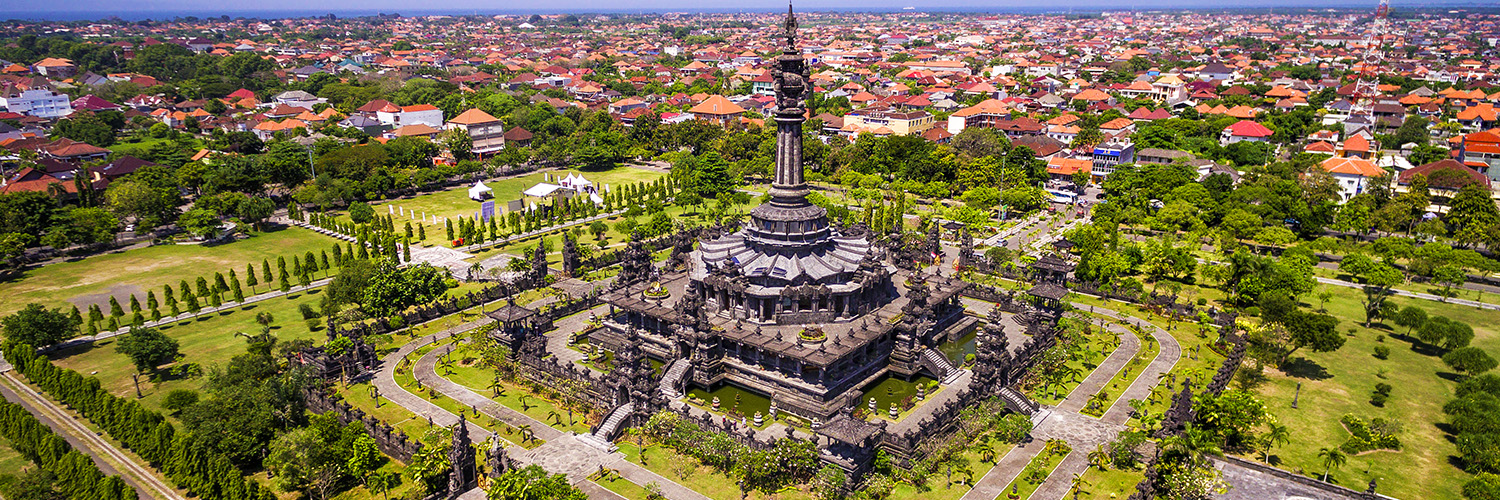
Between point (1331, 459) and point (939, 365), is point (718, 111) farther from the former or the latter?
point (1331, 459)

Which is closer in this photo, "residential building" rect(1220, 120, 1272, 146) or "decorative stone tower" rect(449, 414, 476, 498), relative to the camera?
"decorative stone tower" rect(449, 414, 476, 498)

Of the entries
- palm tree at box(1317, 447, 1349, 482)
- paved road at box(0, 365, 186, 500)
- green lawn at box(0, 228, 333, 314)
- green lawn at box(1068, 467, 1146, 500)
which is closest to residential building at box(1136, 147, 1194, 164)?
palm tree at box(1317, 447, 1349, 482)

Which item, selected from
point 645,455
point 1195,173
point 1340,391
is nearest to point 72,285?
point 645,455

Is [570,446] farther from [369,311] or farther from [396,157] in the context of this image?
[396,157]

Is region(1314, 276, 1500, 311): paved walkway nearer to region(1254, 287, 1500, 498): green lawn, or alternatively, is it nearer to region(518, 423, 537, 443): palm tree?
region(1254, 287, 1500, 498): green lawn

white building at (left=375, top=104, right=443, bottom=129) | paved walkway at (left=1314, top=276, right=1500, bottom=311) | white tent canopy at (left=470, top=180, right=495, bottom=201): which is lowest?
paved walkway at (left=1314, top=276, right=1500, bottom=311)

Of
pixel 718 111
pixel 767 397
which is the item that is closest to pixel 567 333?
pixel 767 397

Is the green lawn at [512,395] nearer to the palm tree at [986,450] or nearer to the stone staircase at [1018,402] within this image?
the palm tree at [986,450]
